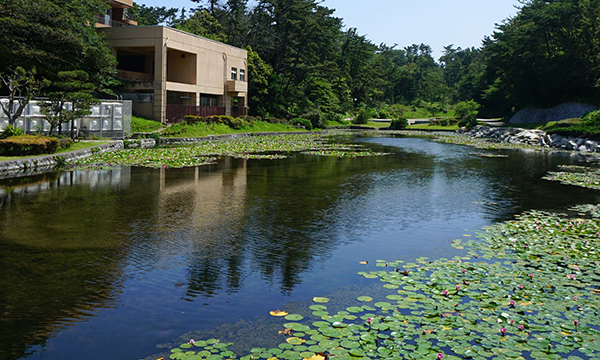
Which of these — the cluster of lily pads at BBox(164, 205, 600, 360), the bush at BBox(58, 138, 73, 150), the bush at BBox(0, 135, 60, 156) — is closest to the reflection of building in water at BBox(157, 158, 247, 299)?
the cluster of lily pads at BBox(164, 205, 600, 360)

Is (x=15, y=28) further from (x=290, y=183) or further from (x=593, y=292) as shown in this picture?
(x=593, y=292)

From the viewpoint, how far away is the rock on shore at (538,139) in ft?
122

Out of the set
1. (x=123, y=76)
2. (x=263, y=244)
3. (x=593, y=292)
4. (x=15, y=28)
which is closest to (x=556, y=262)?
(x=593, y=292)

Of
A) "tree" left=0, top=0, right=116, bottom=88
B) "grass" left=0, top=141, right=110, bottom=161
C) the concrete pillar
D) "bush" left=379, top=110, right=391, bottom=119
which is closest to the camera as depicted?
"grass" left=0, top=141, right=110, bottom=161

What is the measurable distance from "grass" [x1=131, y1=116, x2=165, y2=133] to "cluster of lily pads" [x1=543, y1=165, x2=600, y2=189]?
2813cm

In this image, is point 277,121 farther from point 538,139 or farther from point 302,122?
point 538,139

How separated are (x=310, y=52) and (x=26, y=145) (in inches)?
2016

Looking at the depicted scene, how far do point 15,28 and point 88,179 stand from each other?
59.7 ft

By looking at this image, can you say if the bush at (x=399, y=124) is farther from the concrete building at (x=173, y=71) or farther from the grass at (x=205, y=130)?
the concrete building at (x=173, y=71)

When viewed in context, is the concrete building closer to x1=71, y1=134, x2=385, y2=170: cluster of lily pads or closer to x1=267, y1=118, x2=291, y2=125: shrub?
x1=267, y1=118, x2=291, y2=125: shrub

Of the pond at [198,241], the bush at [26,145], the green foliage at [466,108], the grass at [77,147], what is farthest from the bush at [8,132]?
the green foliage at [466,108]

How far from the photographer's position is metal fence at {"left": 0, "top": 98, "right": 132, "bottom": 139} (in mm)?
25344

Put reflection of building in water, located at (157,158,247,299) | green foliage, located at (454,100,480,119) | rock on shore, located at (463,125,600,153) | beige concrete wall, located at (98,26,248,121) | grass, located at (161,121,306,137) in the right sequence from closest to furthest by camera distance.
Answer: reflection of building in water, located at (157,158,247,299)
rock on shore, located at (463,125,600,153)
grass, located at (161,121,306,137)
beige concrete wall, located at (98,26,248,121)
green foliage, located at (454,100,480,119)

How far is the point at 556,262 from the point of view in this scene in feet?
27.0
